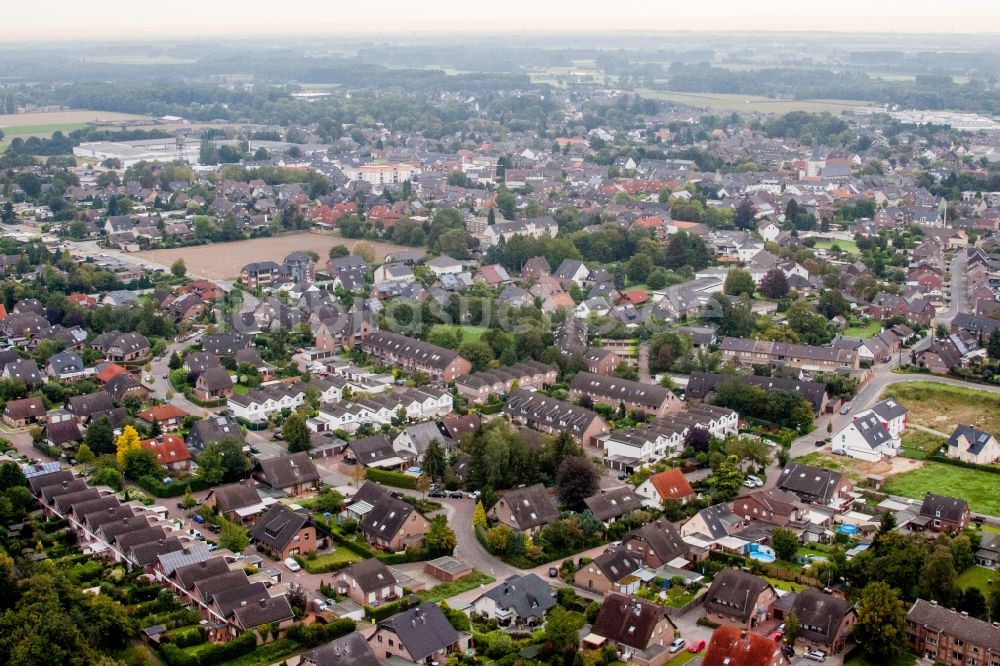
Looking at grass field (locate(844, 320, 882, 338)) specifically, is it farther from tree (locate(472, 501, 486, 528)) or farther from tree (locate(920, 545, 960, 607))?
tree (locate(472, 501, 486, 528))

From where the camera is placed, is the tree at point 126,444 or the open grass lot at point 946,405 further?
the open grass lot at point 946,405

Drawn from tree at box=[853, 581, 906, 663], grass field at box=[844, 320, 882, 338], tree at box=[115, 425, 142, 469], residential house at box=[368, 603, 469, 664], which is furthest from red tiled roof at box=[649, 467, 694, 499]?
grass field at box=[844, 320, 882, 338]

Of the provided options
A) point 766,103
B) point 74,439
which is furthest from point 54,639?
point 766,103

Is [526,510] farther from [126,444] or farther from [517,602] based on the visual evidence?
[126,444]

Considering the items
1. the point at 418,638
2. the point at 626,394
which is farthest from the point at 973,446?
the point at 418,638

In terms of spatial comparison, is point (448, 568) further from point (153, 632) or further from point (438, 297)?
point (438, 297)

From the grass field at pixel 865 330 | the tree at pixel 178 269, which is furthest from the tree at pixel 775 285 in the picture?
the tree at pixel 178 269

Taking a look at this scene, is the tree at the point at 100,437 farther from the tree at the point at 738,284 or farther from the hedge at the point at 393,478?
the tree at the point at 738,284
